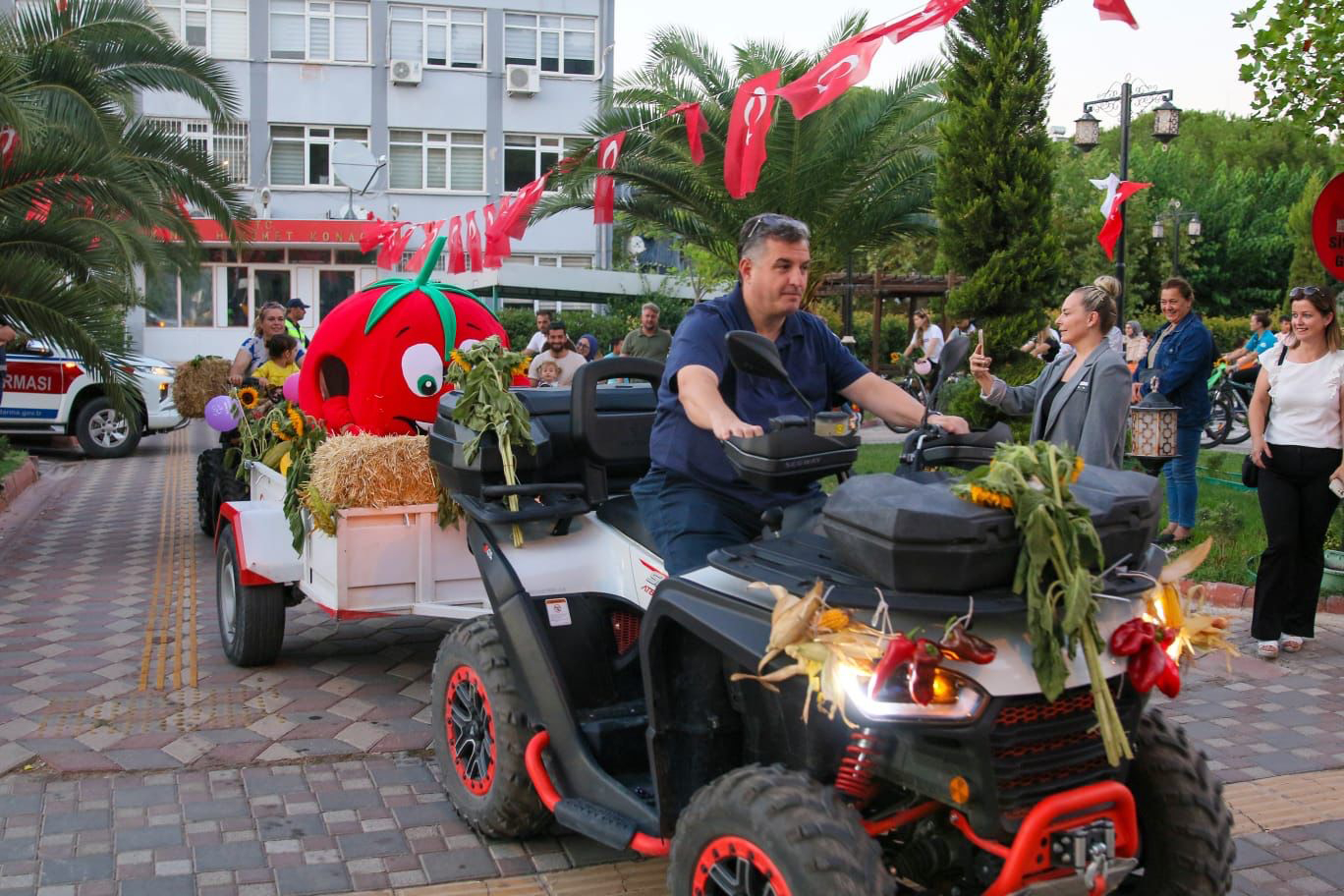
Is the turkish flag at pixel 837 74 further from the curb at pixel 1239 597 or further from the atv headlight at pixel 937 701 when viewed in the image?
the atv headlight at pixel 937 701

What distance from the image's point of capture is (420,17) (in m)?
36.1

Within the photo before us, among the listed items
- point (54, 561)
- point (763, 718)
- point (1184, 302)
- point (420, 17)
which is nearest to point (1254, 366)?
point (1184, 302)

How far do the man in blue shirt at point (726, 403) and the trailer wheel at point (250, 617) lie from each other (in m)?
3.11

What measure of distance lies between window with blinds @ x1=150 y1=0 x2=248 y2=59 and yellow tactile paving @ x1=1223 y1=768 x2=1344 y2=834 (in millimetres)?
35371

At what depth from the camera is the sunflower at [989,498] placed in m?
2.60

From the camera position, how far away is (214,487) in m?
9.54

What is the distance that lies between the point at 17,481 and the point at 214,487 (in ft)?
14.6

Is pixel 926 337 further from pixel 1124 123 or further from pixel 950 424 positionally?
pixel 950 424

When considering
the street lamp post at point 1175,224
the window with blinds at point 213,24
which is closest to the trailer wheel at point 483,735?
the window with blinds at point 213,24

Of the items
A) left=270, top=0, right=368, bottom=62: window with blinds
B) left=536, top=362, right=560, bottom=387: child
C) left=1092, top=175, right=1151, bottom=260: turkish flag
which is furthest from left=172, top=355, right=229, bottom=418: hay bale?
left=270, top=0, right=368, bottom=62: window with blinds

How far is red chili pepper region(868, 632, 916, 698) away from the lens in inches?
98.7

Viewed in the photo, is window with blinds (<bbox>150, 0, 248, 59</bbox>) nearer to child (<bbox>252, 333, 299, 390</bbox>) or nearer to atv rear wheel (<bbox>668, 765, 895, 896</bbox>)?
child (<bbox>252, 333, 299, 390</bbox>)

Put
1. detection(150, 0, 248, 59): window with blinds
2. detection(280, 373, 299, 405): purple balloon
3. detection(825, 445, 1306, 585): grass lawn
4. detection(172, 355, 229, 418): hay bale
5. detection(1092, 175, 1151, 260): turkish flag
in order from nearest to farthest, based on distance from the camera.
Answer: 1. detection(280, 373, 299, 405): purple balloon
2. detection(825, 445, 1306, 585): grass lawn
3. detection(172, 355, 229, 418): hay bale
4. detection(1092, 175, 1151, 260): turkish flag
5. detection(150, 0, 248, 59): window with blinds

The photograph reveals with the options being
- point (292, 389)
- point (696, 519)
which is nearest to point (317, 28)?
point (292, 389)
